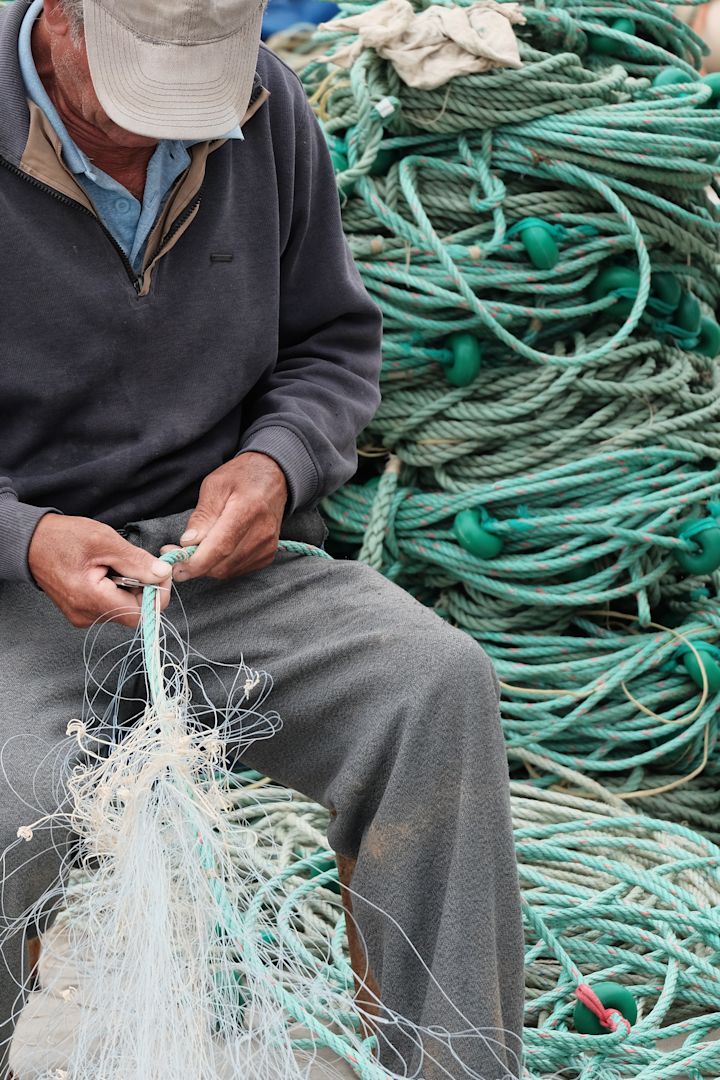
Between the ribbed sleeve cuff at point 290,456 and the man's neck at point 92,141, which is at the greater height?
the man's neck at point 92,141

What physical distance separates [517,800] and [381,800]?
1001mm

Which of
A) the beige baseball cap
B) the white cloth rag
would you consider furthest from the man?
the white cloth rag

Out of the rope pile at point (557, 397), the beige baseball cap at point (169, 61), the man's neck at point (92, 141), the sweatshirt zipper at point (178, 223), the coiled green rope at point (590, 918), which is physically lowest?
the coiled green rope at point (590, 918)

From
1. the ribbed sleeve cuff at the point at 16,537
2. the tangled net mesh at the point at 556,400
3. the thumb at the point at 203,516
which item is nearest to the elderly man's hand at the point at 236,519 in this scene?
the thumb at the point at 203,516

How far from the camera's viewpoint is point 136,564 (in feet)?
5.74

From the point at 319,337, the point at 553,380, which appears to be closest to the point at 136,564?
the point at 319,337

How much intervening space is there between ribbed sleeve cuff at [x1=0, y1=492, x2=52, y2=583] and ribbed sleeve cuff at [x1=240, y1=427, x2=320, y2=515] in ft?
1.19

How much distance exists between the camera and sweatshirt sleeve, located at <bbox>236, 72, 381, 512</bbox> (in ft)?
6.87

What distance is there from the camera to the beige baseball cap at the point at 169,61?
1760 mm

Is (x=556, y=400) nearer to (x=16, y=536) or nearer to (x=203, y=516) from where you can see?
(x=203, y=516)

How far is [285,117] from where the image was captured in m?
2.12

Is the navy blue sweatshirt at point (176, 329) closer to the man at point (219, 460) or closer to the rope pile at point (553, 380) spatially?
the man at point (219, 460)

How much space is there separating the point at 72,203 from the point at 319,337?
1.66 ft

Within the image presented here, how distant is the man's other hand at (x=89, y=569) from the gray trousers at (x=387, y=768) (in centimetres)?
14
